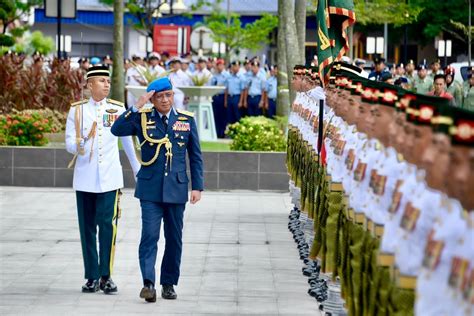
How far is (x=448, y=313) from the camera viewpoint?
5312mm

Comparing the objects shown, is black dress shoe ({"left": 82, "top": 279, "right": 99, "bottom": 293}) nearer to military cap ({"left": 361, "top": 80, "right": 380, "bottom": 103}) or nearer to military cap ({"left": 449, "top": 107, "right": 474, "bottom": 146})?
military cap ({"left": 361, "top": 80, "right": 380, "bottom": 103})

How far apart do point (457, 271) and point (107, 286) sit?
6.44 m

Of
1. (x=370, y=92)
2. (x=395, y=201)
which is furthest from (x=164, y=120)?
(x=395, y=201)

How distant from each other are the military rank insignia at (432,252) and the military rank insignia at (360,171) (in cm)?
199

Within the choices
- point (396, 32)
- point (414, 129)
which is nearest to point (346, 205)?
point (414, 129)

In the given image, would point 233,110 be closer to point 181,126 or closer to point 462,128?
point 181,126

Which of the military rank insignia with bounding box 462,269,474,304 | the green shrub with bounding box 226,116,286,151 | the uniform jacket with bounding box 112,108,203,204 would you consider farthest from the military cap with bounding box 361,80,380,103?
the green shrub with bounding box 226,116,286,151

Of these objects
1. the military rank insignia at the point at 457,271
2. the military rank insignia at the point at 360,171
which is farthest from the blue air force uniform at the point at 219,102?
the military rank insignia at the point at 457,271

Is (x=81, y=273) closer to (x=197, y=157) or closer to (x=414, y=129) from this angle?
(x=197, y=157)

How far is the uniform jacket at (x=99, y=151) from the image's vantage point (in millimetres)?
11273

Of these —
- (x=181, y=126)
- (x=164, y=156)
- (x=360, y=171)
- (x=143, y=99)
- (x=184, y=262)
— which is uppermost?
(x=143, y=99)

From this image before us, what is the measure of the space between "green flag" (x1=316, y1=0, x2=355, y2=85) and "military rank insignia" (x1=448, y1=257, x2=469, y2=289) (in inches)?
275

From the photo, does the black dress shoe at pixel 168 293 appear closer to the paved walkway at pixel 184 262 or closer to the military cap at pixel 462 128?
the paved walkway at pixel 184 262

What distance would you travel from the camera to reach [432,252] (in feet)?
17.9
